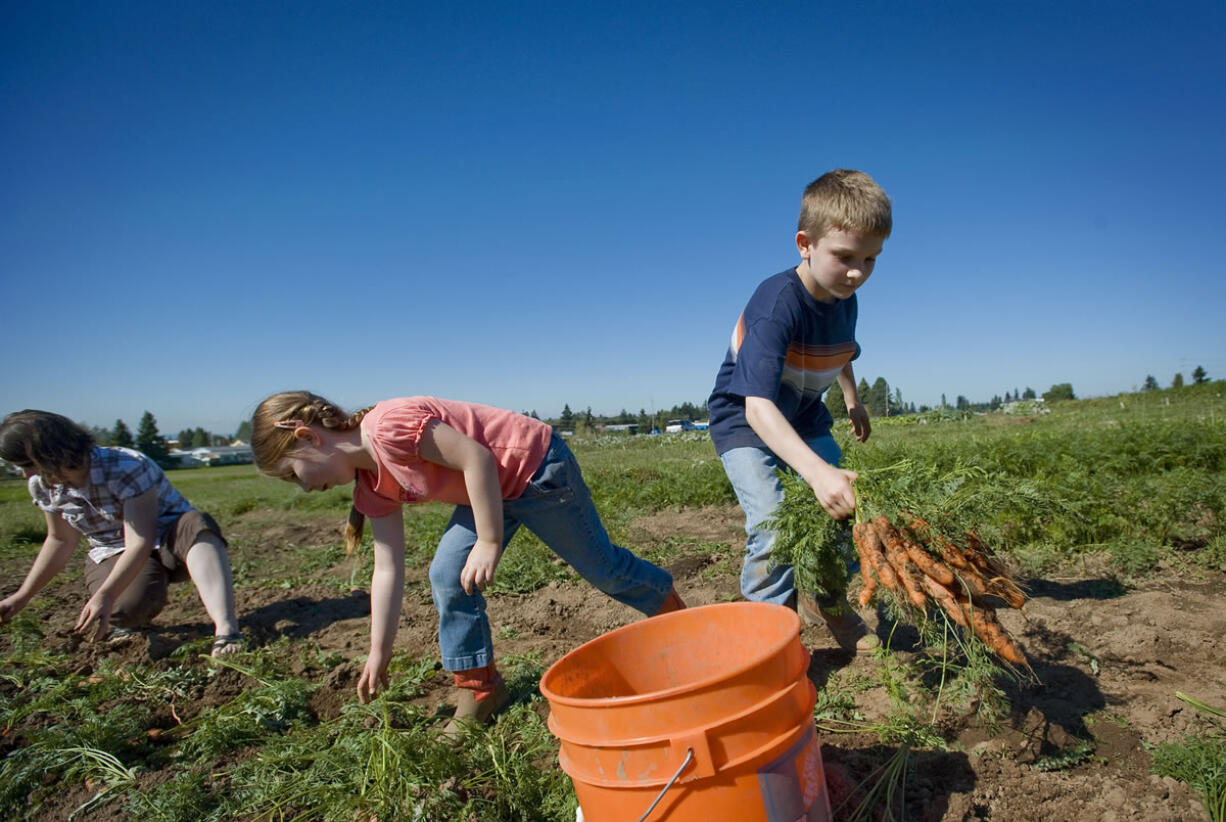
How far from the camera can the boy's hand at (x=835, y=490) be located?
2.23 meters

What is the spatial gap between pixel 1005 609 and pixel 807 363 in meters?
1.48

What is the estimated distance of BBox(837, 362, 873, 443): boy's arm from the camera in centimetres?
348

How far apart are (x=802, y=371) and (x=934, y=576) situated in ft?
3.59

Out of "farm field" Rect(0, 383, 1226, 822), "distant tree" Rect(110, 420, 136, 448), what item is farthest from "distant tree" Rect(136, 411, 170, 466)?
"farm field" Rect(0, 383, 1226, 822)

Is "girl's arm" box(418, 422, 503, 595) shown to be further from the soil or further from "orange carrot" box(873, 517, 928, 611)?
"orange carrot" box(873, 517, 928, 611)

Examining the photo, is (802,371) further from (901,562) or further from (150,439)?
(150,439)

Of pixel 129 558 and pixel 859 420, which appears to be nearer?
pixel 859 420

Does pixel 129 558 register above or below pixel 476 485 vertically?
below

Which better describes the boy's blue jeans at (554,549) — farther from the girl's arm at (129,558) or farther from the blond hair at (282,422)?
the girl's arm at (129,558)

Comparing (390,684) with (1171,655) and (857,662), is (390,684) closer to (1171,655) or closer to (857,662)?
(857,662)

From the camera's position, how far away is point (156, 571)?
435 cm

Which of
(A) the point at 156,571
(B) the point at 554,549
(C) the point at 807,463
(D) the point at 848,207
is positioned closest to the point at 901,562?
(C) the point at 807,463

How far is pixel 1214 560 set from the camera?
3.74 m

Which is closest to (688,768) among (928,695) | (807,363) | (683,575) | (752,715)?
(752,715)
